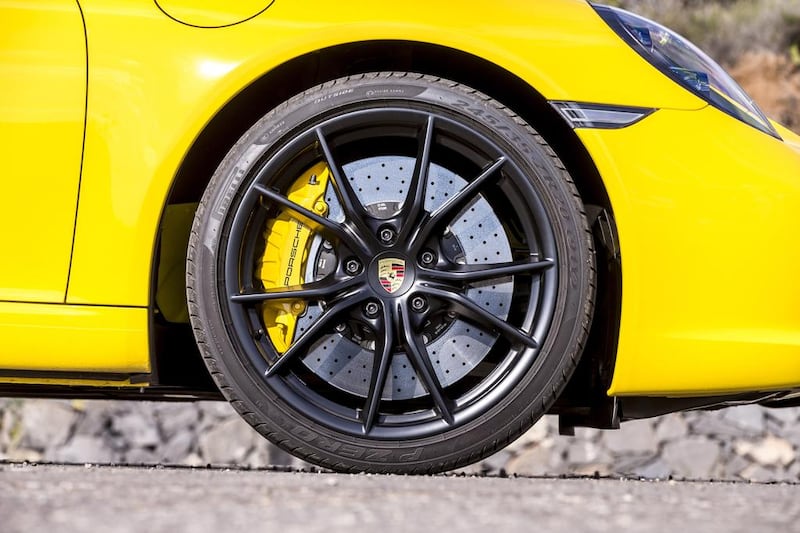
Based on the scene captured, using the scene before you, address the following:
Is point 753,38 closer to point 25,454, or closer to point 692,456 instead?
point 692,456

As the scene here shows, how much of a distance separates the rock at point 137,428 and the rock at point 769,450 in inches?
208

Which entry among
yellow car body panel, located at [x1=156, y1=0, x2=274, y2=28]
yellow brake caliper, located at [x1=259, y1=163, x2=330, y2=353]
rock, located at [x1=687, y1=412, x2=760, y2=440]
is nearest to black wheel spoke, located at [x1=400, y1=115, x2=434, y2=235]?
yellow brake caliper, located at [x1=259, y1=163, x2=330, y2=353]

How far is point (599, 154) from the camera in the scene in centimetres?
221

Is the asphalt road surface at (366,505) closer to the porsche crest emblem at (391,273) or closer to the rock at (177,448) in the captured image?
the porsche crest emblem at (391,273)

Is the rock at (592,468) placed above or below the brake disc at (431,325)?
below

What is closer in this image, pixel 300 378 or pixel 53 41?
pixel 53 41

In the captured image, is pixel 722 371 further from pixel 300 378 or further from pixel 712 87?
pixel 300 378

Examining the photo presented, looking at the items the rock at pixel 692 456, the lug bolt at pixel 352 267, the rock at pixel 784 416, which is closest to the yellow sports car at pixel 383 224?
the lug bolt at pixel 352 267

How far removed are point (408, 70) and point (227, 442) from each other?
6.52m

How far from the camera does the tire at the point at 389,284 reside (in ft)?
7.21

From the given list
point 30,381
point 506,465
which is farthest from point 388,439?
point 506,465

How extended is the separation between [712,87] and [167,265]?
1458 millimetres

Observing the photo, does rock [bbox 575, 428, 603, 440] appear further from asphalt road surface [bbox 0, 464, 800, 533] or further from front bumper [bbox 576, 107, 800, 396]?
asphalt road surface [bbox 0, 464, 800, 533]

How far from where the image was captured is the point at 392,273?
7.27 feet
